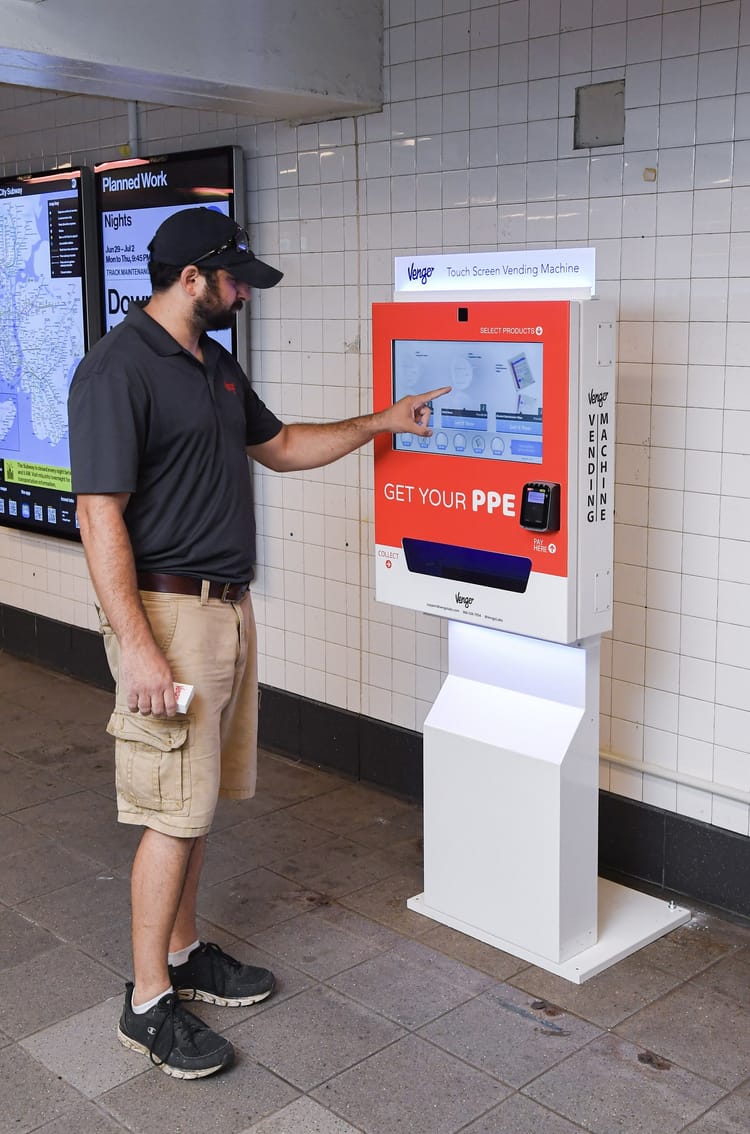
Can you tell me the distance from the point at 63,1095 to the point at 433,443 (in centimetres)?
188

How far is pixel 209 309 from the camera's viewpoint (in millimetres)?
3018

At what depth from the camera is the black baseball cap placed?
2.96 meters

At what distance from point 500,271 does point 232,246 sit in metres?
0.72

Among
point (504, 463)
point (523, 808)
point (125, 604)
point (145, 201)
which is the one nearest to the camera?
point (125, 604)

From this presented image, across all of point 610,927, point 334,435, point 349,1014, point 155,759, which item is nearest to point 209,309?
point 334,435

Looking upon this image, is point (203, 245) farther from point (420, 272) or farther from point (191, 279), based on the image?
point (420, 272)

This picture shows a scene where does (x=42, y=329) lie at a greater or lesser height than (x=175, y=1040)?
greater

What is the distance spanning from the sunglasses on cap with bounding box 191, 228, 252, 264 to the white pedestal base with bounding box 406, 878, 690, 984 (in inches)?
74.4

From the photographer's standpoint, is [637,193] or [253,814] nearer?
[637,193]

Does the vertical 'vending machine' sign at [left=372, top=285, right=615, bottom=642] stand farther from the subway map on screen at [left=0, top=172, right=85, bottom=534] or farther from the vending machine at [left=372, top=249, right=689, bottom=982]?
the subway map on screen at [left=0, top=172, right=85, bottom=534]

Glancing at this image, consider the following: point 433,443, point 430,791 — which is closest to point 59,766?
point 430,791

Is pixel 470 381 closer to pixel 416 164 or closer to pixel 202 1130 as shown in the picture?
pixel 416 164

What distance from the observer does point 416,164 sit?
4.19m

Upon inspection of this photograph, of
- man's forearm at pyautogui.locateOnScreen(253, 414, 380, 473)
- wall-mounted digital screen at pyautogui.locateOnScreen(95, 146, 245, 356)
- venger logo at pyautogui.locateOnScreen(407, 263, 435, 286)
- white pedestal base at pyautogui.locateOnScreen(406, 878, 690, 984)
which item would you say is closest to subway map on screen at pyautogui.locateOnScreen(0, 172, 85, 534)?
wall-mounted digital screen at pyautogui.locateOnScreen(95, 146, 245, 356)
